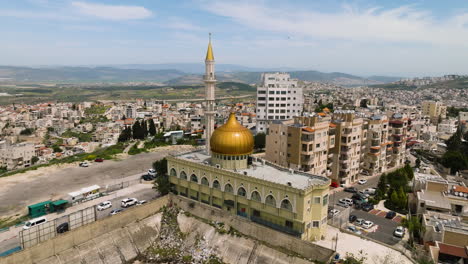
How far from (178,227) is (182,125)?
7677 cm

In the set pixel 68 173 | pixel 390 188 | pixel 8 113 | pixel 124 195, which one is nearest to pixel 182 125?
pixel 68 173

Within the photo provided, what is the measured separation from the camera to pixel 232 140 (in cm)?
3450

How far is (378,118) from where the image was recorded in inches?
2148

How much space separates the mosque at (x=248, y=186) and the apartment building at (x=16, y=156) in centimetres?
5494

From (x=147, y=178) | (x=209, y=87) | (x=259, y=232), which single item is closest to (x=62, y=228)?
(x=259, y=232)

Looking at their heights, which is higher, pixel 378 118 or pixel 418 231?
pixel 378 118

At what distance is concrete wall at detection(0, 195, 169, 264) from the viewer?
26672 millimetres

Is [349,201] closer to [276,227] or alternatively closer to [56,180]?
[276,227]

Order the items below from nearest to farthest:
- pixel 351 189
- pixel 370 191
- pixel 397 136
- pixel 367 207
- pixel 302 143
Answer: pixel 367 207 → pixel 302 143 → pixel 370 191 → pixel 351 189 → pixel 397 136

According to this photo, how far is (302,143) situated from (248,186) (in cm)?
1476

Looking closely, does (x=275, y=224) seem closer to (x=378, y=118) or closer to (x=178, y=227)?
(x=178, y=227)

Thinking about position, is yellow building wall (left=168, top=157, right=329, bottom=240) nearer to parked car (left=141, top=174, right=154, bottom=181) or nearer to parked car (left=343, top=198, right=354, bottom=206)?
parked car (left=343, top=198, right=354, bottom=206)

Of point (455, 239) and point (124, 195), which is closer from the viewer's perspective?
point (455, 239)

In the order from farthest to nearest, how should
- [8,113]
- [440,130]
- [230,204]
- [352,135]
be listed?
[8,113], [440,130], [352,135], [230,204]
